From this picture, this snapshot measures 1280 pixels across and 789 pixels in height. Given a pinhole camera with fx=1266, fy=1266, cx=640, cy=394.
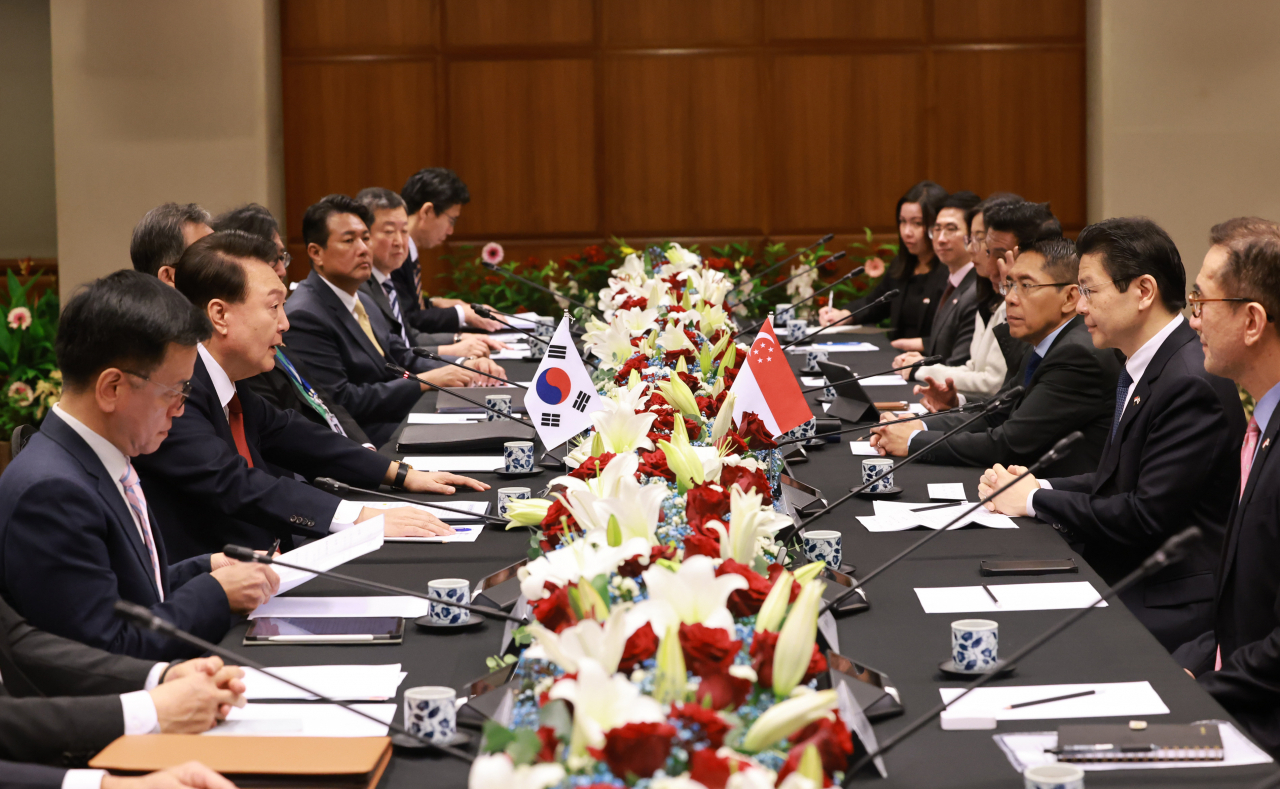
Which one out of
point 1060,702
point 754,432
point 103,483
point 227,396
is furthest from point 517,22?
point 1060,702

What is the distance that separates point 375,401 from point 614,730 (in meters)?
3.66

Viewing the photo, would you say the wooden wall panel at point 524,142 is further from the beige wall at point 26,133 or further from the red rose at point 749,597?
the red rose at point 749,597

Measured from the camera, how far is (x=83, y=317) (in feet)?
6.39

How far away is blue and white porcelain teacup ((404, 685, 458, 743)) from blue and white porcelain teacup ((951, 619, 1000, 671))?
74 cm

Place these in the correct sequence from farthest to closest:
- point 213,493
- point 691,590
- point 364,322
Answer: point 364,322
point 213,493
point 691,590

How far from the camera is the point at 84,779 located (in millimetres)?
1522

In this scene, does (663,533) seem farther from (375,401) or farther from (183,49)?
(183,49)

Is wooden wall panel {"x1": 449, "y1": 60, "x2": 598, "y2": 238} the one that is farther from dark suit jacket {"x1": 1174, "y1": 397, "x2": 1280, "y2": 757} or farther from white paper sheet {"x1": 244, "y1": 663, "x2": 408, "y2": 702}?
white paper sheet {"x1": 244, "y1": 663, "x2": 408, "y2": 702}

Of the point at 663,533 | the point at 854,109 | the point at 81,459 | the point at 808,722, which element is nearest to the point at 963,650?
the point at 663,533

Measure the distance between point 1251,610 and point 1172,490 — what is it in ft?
1.49

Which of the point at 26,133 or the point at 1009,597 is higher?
the point at 26,133

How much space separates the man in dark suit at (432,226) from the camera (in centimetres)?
658

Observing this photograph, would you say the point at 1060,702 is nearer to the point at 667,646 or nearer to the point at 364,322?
the point at 667,646

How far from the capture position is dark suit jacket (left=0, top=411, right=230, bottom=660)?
1.89 m
